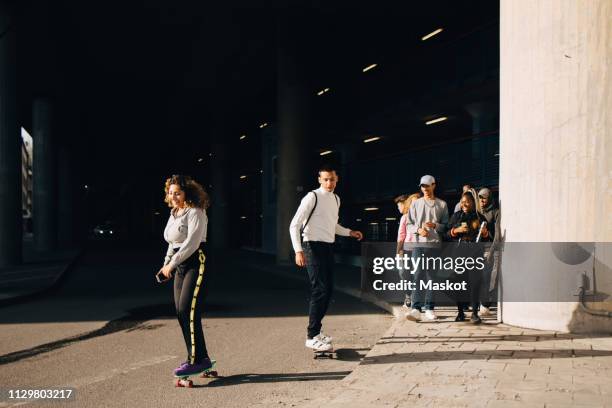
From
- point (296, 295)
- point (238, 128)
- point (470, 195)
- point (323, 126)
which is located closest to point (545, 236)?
point (470, 195)

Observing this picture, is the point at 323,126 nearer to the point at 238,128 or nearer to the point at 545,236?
the point at 238,128

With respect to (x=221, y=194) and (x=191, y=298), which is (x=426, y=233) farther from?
(x=221, y=194)

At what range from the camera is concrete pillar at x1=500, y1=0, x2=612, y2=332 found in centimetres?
753

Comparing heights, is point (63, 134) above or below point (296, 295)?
above

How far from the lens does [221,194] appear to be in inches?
1578

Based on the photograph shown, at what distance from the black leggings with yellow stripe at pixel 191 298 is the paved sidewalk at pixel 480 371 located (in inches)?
51.7

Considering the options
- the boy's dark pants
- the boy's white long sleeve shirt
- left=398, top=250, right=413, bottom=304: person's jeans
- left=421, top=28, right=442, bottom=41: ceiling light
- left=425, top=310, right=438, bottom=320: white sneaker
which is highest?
left=421, top=28, right=442, bottom=41: ceiling light

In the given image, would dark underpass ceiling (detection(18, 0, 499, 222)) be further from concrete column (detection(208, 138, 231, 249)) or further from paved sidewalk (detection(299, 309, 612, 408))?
paved sidewalk (detection(299, 309, 612, 408))

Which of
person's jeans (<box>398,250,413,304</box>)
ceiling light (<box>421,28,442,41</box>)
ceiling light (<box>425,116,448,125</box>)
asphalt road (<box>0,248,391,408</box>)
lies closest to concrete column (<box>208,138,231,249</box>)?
ceiling light (<box>425,116,448,125</box>)

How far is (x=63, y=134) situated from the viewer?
47.4m

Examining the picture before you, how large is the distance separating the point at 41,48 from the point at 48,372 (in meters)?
22.6

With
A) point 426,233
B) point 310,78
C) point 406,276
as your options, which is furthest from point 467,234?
point 310,78

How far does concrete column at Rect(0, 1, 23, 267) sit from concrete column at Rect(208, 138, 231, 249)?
61.8 ft

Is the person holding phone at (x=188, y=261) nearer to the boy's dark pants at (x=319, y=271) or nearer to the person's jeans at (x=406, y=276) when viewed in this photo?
the boy's dark pants at (x=319, y=271)
